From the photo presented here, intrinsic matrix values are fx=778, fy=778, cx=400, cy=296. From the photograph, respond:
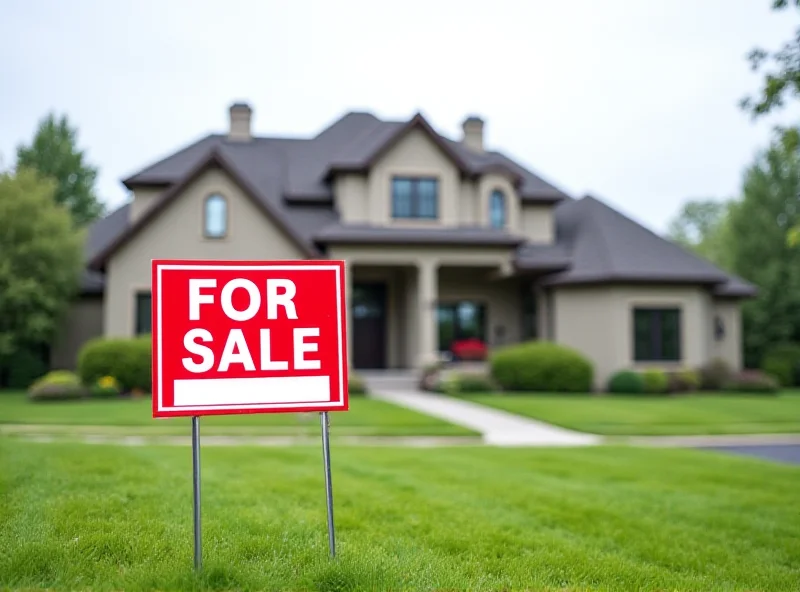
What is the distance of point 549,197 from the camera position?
87.5ft

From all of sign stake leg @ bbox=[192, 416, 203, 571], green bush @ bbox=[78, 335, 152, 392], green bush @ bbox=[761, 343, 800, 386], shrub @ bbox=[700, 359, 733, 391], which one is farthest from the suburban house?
sign stake leg @ bbox=[192, 416, 203, 571]

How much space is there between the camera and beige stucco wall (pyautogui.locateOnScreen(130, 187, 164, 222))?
84.0 feet

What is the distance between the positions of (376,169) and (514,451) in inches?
555

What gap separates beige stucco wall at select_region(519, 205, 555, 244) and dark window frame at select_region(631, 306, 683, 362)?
4.08 meters

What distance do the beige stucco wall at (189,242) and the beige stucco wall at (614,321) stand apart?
878 cm

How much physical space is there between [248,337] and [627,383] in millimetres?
20583

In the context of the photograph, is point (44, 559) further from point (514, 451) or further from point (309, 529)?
point (514, 451)

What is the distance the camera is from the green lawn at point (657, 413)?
16297 millimetres

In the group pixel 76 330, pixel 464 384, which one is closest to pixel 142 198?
pixel 76 330

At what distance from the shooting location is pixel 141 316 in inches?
909

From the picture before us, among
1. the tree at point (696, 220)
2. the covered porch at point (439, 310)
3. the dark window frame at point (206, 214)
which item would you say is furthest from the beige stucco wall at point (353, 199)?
the tree at point (696, 220)

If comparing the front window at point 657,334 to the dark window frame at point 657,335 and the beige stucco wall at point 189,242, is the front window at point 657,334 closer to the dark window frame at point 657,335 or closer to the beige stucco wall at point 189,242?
the dark window frame at point 657,335

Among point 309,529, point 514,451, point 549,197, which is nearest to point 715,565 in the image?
point 309,529

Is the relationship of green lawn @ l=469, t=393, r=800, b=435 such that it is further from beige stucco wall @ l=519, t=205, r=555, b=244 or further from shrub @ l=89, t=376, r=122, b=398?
shrub @ l=89, t=376, r=122, b=398
